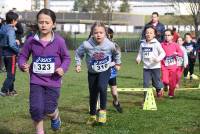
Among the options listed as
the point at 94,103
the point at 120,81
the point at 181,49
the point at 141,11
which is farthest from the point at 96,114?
the point at 141,11

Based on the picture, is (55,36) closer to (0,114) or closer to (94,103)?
(94,103)

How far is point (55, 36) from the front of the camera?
7230 millimetres

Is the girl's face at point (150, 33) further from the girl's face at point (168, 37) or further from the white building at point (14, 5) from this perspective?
the white building at point (14, 5)

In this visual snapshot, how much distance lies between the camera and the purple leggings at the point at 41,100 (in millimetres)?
6942

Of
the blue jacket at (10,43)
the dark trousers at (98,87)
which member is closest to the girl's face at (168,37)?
the blue jacket at (10,43)

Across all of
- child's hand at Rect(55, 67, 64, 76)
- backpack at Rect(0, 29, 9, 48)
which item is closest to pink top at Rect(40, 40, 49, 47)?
child's hand at Rect(55, 67, 64, 76)

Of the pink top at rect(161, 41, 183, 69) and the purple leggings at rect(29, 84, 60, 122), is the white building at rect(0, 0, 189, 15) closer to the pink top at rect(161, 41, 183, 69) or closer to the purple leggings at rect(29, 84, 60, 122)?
the pink top at rect(161, 41, 183, 69)

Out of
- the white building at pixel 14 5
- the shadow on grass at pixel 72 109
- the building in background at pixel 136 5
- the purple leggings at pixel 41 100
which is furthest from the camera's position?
the building in background at pixel 136 5

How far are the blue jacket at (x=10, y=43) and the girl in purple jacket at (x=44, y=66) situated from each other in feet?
15.7

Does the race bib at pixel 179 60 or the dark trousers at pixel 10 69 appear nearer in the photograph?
the dark trousers at pixel 10 69

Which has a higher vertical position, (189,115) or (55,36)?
(55,36)

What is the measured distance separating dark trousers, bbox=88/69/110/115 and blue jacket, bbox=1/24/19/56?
12.2ft

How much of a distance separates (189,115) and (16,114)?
10.8 feet

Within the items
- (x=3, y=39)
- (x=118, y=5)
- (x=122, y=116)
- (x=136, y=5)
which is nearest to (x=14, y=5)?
(x=118, y=5)
